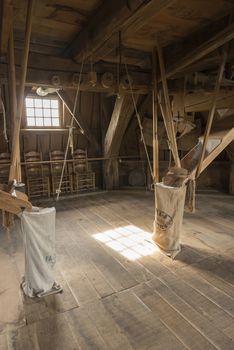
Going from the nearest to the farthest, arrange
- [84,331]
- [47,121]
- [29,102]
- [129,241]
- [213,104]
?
[84,331] → [213,104] → [129,241] → [29,102] → [47,121]

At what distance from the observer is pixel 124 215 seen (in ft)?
13.4

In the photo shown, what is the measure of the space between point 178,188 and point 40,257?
1.52 metres

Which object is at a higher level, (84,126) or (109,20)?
(109,20)

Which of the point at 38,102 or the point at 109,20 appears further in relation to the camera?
the point at 38,102

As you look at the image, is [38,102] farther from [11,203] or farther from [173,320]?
[173,320]

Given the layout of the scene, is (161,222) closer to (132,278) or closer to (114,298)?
(132,278)

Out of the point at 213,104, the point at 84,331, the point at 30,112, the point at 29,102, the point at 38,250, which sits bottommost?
the point at 84,331

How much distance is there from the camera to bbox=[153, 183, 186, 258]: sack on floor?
2633 millimetres

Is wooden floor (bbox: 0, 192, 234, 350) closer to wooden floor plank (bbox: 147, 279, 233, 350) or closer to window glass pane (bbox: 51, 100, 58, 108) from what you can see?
wooden floor plank (bbox: 147, 279, 233, 350)

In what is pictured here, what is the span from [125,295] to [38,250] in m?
0.82

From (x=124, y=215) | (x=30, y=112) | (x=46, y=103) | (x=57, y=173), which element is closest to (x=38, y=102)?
(x=46, y=103)

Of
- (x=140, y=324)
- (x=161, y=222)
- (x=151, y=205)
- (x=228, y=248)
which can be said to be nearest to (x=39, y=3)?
(x=161, y=222)

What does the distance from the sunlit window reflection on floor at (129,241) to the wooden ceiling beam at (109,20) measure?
7.39ft

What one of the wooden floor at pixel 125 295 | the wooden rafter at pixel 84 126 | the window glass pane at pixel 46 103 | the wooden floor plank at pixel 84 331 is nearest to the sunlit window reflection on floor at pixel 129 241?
the wooden floor at pixel 125 295
